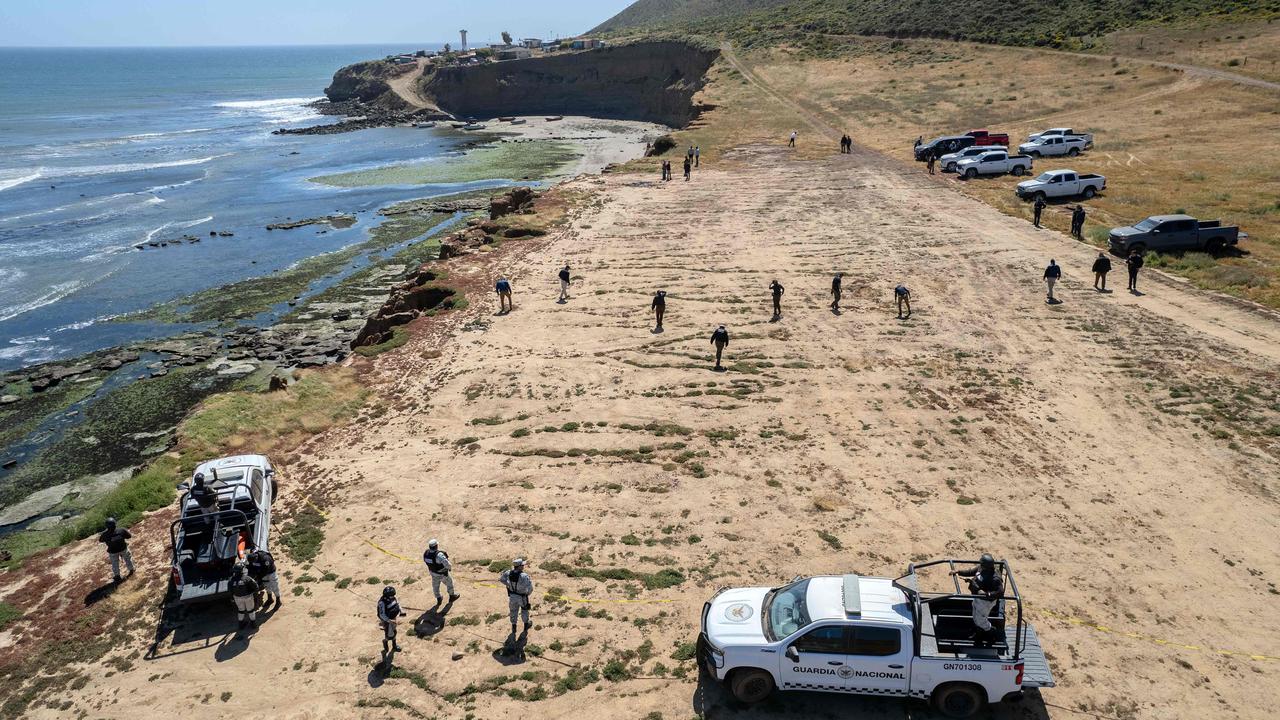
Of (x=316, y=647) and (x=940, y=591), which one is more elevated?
(x=940, y=591)

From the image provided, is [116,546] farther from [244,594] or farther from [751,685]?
[751,685]

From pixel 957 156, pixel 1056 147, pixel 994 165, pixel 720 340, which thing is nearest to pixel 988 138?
pixel 1056 147

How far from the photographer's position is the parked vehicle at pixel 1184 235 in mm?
31906

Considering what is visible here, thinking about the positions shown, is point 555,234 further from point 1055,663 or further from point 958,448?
point 1055,663

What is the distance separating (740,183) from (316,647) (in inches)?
1666

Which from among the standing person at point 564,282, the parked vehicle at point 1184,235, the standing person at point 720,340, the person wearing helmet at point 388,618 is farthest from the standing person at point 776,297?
the person wearing helmet at point 388,618

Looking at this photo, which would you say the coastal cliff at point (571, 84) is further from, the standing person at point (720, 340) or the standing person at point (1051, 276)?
the standing person at point (720, 340)

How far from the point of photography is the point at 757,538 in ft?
54.2

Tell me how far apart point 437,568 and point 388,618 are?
1.40 meters

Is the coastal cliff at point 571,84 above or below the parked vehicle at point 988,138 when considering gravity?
above

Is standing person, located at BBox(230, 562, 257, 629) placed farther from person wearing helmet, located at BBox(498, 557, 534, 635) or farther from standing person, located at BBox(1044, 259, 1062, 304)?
standing person, located at BBox(1044, 259, 1062, 304)

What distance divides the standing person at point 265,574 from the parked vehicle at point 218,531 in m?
0.61

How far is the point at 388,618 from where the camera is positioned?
13.4m

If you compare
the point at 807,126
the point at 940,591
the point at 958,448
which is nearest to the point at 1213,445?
the point at 958,448
